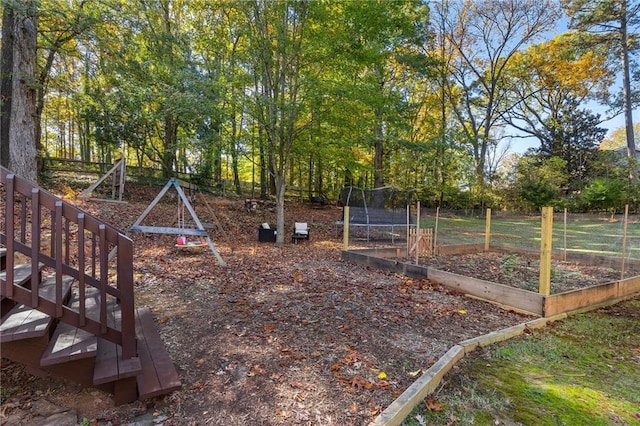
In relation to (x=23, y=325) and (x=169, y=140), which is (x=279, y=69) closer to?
(x=169, y=140)

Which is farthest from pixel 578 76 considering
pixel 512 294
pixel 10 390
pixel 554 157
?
pixel 10 390

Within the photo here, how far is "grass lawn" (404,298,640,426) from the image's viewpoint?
2.04m

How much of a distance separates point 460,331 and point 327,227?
8257 millimetres

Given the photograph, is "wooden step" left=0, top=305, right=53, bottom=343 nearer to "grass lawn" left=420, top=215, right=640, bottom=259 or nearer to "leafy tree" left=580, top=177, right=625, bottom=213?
"grass lawn" left=420, top=215, right=640, bottom=259

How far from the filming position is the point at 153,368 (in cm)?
223

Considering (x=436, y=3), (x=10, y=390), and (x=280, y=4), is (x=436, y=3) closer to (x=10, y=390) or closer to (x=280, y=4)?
(x=280, y=4)

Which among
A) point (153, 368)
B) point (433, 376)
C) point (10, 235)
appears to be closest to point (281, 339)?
point (153, 368)

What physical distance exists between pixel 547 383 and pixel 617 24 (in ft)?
82.3

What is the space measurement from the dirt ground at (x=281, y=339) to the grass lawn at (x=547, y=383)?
0.95 feet

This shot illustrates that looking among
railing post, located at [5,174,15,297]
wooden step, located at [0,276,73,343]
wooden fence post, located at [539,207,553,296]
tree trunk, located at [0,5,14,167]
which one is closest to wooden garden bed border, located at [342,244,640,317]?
wooden fence post, located at [539,207,553,296]

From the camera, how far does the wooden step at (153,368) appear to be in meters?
2.03

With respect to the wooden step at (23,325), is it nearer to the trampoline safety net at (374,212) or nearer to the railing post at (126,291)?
the railing post at (126,291)

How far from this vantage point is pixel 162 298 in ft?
13.0

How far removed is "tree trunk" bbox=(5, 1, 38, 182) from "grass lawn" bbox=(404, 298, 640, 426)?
341 inches
